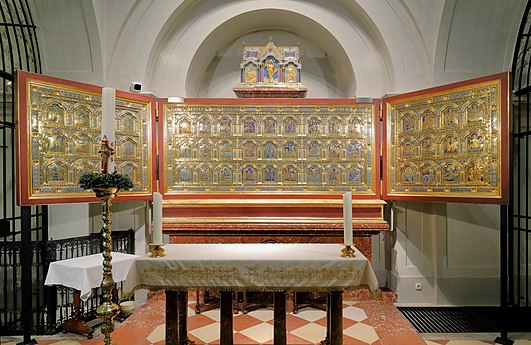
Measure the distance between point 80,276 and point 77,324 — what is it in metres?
0.81

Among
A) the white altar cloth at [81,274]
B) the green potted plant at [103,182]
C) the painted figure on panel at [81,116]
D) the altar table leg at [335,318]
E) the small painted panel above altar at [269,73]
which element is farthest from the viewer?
the small painted panel above altar at [269,73]

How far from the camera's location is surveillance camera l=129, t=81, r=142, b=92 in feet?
18.8

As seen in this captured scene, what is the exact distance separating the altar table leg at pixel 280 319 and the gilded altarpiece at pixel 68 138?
10.1ft

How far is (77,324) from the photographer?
4520mm

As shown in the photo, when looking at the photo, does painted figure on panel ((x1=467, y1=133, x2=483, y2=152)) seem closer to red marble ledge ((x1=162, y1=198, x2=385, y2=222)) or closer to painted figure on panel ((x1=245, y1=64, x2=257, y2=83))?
red marble ledge ((x1=162, y1=198, x2=385, y2=222))

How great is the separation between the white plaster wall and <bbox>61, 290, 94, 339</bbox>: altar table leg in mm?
1375

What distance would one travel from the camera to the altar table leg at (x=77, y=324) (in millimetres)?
4473

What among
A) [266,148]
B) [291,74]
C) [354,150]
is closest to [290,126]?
[266,148]

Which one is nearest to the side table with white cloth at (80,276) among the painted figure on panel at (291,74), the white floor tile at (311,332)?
the white floor tile at (311,332)

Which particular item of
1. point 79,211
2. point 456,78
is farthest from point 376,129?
point 79,211

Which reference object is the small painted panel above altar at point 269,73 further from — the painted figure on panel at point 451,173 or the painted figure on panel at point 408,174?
the painted figure on panel at point 451,173

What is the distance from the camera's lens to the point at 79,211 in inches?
221

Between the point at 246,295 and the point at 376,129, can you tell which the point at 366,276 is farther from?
the point at 376,129

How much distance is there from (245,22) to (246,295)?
4.91m
